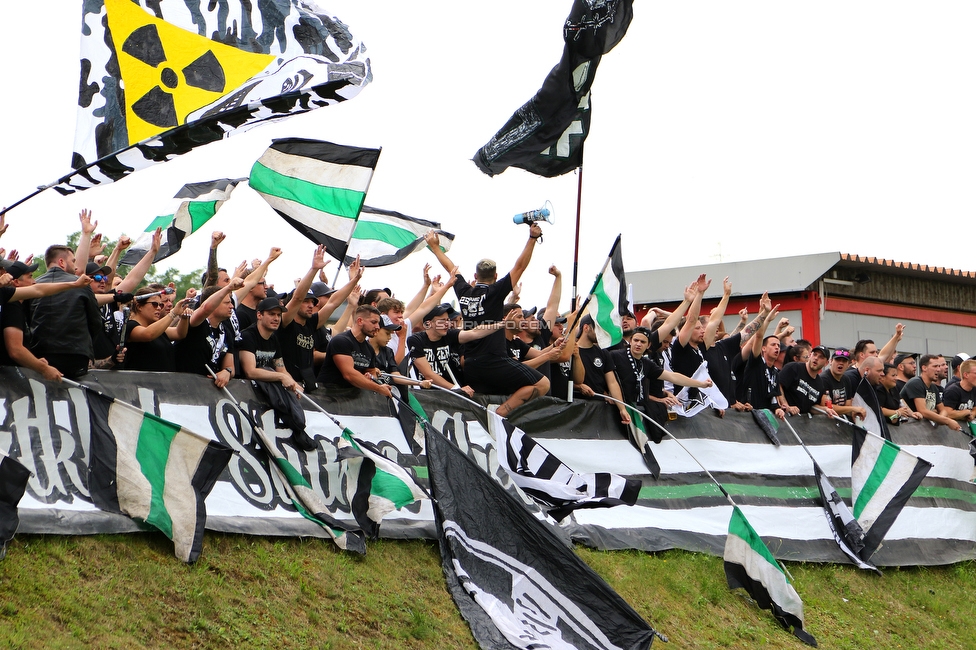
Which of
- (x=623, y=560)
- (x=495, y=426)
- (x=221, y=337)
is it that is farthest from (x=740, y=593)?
(x=221, y=337)

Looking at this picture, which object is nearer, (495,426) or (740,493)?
(495,426)

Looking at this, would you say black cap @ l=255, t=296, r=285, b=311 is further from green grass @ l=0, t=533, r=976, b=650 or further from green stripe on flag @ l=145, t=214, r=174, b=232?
green stripe on flag @ l=145, t=214, r=174, b=232

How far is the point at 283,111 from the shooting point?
8.25 metres

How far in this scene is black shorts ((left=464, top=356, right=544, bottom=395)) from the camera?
10.6 metres

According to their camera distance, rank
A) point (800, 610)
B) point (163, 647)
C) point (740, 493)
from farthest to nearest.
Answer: point (740, 493)
point (800, 610)
point (163, 647)

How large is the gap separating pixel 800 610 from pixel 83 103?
747cm

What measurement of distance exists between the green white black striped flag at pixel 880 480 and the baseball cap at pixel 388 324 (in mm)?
5937

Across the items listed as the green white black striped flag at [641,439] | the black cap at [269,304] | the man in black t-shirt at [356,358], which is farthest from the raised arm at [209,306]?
the green white black striped flag at [641,439]

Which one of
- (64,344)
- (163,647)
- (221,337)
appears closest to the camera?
(163,647)

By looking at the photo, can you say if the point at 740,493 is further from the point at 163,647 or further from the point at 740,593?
the point at 163,647

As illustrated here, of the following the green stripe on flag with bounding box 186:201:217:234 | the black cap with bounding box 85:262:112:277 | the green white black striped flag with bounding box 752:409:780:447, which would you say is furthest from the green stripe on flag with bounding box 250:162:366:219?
the green white black striped flag with bounding box 752:409:780:447

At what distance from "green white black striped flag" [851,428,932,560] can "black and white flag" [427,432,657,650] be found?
17.1 feet

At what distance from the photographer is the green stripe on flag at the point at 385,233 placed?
13.2 metres


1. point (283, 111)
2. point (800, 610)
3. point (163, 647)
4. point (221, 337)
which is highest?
point (283, 111)
